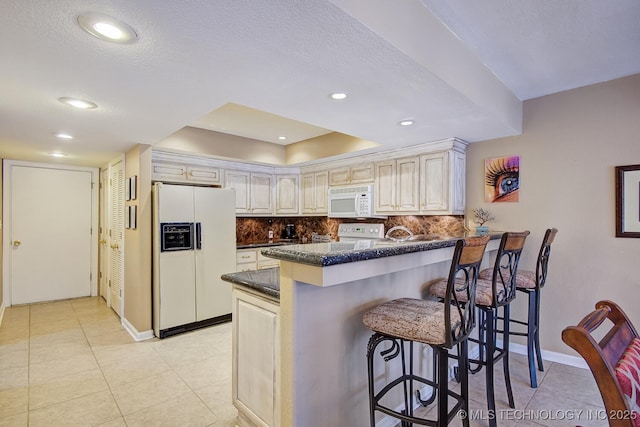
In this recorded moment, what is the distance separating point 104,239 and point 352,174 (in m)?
4.27

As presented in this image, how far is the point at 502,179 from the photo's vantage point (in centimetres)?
336

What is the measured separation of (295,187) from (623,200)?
403 cm

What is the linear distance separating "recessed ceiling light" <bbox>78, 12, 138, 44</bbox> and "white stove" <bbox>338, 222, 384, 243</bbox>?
3437 mm

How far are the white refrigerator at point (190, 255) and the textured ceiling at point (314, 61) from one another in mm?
898

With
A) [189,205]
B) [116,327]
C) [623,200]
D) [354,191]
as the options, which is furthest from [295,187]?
[623,200]

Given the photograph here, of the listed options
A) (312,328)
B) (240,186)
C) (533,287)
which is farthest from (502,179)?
(240,186)

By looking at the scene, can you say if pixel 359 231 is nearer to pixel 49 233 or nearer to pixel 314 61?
pixel 314 61

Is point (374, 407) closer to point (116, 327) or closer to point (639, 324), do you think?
point (639, 324)

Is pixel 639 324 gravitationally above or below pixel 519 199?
below

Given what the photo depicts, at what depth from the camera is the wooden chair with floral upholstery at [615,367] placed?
77 centimetres

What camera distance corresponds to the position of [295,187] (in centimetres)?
536

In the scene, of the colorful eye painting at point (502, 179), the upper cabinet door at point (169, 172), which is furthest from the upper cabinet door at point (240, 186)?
the colorful eye painting at point (502, 179)

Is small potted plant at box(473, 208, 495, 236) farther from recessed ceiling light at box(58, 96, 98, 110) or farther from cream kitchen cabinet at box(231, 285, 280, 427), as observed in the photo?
recessed ceiling light at box(58, 96, 98, 110)

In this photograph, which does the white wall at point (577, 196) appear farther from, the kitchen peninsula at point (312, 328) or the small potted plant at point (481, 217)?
the kitchen peninsula at point (312, 328)
